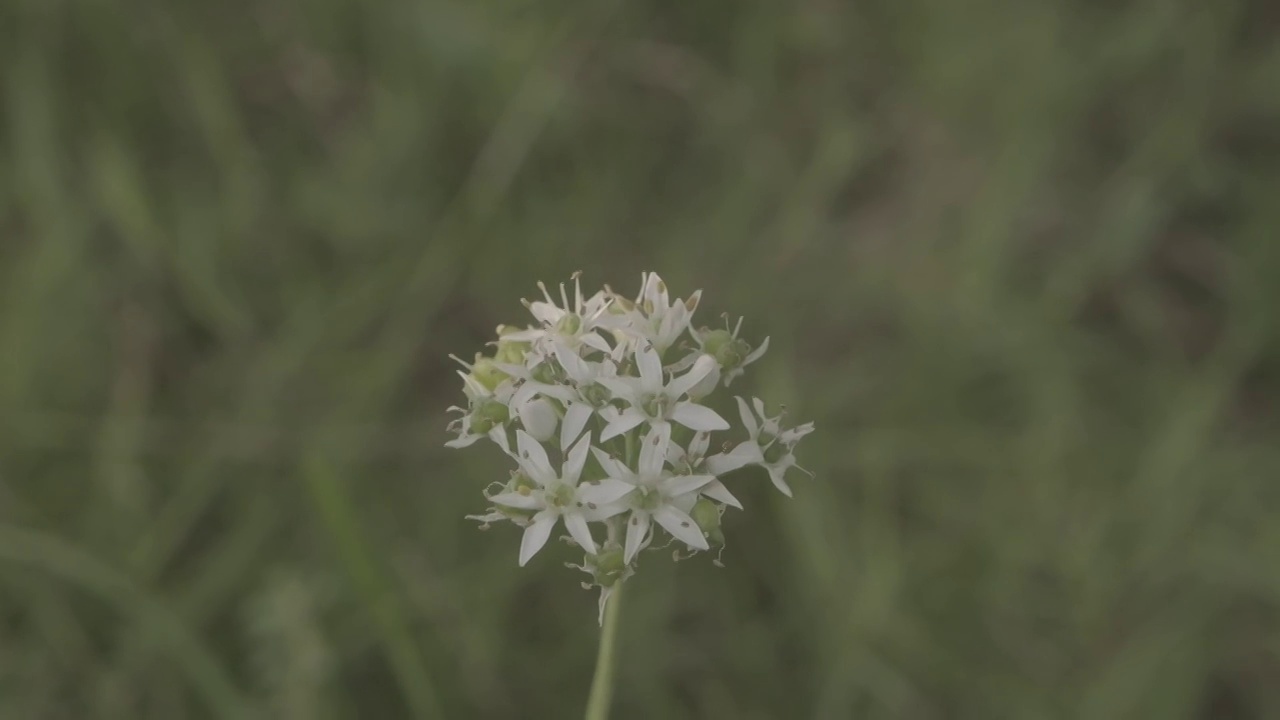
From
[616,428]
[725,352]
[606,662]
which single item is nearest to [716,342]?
[725,352]

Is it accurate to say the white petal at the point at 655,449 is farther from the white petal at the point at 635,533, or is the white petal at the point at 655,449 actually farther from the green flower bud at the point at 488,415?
the green flower bud at the point at 488,415

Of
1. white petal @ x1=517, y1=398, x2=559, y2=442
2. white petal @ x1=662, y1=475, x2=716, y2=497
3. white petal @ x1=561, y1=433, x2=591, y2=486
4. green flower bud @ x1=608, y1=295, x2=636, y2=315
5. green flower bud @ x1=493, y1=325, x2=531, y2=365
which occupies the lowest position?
white petal @ x1=662, y1=475, x2=716, y2=497

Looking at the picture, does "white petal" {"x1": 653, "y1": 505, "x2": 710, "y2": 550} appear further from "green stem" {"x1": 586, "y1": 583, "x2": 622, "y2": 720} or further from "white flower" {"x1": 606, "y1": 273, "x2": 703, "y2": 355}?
"white flower" {"x1": 606, "y1": 273, "x2": 703, "y2": 355}

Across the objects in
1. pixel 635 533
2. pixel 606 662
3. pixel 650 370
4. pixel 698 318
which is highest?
pixel 698 318

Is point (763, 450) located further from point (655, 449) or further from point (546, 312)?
point (546, 312)

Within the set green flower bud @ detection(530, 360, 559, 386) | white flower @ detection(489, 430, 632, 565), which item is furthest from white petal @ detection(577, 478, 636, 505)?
green flower bud @ detection(530, 360, 559, 386)

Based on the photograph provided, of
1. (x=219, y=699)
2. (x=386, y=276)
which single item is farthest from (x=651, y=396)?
(x=386, y=276)
